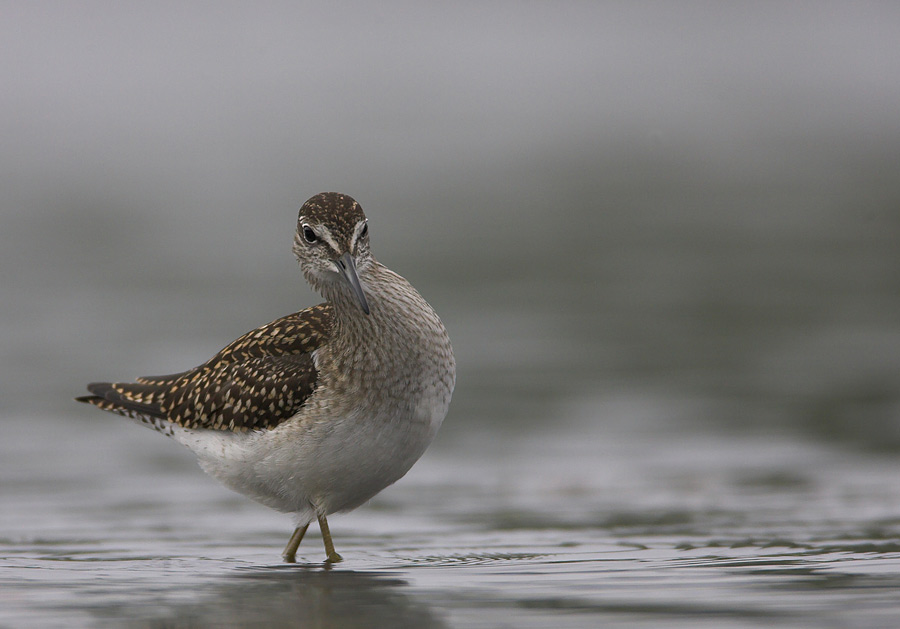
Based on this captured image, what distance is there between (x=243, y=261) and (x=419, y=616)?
18.2m

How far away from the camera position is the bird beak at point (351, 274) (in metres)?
8.91

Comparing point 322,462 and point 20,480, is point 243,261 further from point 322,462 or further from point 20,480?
point 322,462

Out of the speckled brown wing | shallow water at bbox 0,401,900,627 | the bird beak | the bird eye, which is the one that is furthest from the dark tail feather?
the bird beak

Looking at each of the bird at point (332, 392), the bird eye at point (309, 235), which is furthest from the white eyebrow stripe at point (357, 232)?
the bird eye at point (309, 235)

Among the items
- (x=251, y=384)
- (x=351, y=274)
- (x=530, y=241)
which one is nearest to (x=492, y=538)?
(x=251, y=384)

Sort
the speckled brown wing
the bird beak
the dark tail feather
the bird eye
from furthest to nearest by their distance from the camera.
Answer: the dark tail feather
the speckled brown wing
the bird eye
the bird beak

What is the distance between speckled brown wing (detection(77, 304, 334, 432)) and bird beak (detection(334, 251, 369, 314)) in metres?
0.83

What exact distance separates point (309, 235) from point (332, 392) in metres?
1.06

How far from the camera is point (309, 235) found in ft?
30.9

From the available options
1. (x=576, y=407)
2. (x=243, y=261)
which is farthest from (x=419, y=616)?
(x=243, y=261)

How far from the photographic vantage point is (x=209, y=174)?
3888 centimetres

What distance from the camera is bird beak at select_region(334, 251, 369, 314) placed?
351 inches

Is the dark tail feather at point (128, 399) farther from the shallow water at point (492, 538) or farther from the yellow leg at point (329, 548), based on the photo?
the yellow leg at point (329, 548)

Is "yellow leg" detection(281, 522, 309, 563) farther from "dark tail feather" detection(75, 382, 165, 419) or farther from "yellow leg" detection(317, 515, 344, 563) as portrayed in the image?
"dark tail feather" detection(75, 382, 165, 419)
